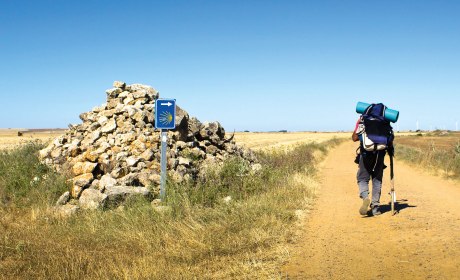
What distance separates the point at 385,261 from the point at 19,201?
877 cm

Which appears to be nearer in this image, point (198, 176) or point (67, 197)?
point (67, 197)

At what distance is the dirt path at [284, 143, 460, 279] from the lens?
5363 millimetres

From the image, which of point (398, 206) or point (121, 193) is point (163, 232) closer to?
point (121, 193)

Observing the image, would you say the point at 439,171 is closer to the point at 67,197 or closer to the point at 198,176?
the point at 198,176

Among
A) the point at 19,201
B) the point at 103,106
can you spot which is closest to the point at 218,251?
the point at 19,201

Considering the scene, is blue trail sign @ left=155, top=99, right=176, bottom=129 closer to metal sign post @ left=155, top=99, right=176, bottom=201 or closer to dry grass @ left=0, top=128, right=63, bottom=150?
metal sign post @ left=155, top=99, right=176, bottom=201

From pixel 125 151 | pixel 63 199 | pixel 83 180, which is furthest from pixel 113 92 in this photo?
pixel 63 199

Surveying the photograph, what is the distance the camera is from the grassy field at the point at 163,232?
18.0ft

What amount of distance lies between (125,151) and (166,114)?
8.96 feet

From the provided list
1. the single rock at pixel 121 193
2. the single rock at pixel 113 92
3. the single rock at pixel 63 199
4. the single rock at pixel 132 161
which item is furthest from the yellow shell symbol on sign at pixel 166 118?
the single rock at pixel 113 92

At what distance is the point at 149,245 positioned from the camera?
21.0 feet

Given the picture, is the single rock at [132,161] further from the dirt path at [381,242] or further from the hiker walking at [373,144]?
the hiker walking at [373,144]

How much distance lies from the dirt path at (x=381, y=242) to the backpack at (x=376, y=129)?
1.53 m

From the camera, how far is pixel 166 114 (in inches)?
355
